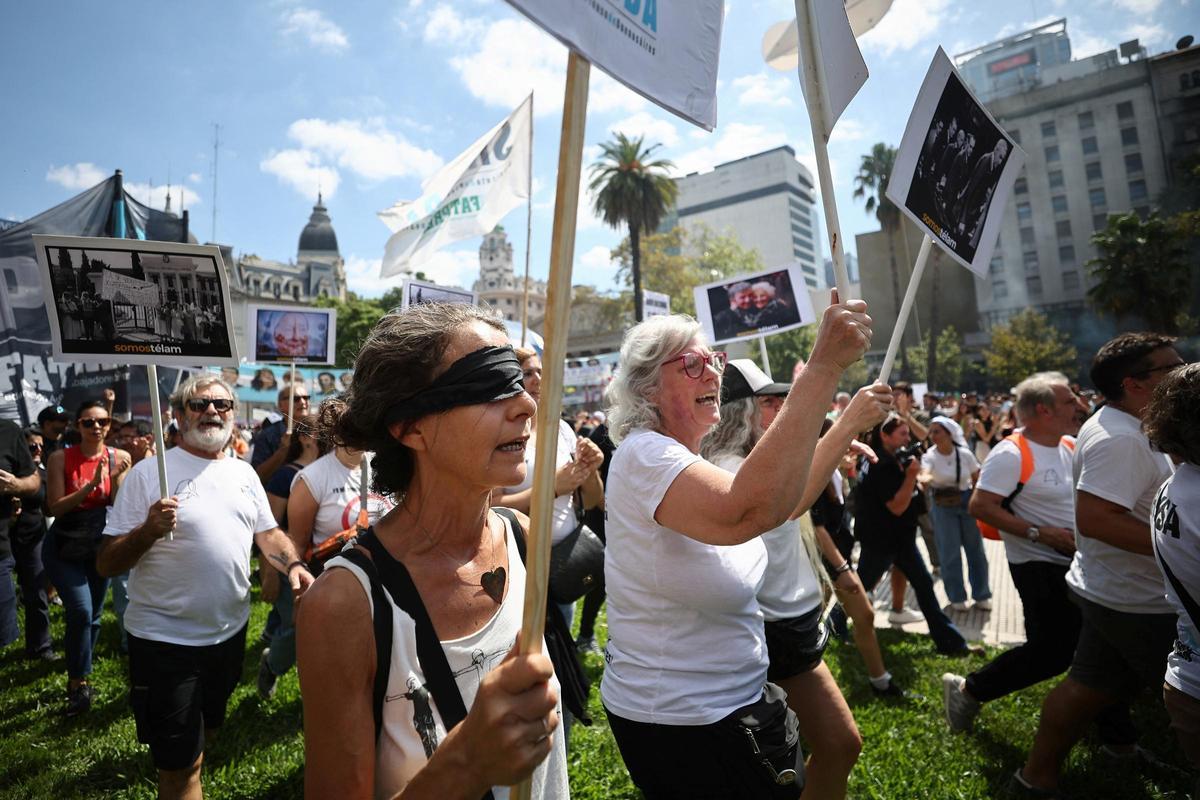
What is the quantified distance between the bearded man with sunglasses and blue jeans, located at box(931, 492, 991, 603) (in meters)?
6.22

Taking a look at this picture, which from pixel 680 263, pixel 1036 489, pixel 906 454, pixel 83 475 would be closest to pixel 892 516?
pixel 906 454

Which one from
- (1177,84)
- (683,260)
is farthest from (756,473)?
(1177,84)

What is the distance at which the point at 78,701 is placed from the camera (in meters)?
4.95

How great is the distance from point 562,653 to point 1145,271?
46681mm

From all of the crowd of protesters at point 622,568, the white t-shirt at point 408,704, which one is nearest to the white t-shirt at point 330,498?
the crowd of protesters at point 622,568

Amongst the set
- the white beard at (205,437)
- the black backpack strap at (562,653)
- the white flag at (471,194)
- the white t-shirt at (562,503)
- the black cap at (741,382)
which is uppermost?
the white flag at (471,194)

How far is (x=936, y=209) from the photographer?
92.4 inches

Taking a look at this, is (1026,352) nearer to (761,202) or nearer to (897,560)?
(897,560)

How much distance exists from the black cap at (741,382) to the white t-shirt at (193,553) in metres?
2.55

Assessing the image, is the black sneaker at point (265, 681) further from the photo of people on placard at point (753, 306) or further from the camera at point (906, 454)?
the camera at point (906, 454)

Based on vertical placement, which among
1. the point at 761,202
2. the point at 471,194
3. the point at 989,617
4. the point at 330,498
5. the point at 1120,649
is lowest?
the point at 989,617

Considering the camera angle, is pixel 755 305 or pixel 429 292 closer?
pixel 429 292

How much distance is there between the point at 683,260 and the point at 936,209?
4386cm

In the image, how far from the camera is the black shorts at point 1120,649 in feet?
9.82
